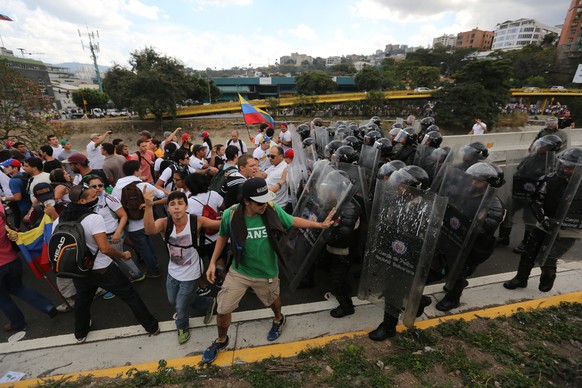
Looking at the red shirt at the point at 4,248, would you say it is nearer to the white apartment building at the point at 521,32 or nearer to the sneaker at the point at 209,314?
the sneaker at the point at 209,314

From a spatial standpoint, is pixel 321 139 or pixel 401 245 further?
pixel 321 139

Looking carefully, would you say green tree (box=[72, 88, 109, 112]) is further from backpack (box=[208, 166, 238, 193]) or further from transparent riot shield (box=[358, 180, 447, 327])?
transparent riot shield (box=[358, 180, 447, 327])

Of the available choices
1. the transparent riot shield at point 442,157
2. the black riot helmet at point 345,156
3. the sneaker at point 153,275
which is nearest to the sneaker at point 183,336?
the sneaker at point 153,275

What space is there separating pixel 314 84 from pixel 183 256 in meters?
59.1

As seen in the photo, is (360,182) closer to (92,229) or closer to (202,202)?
(202,202)

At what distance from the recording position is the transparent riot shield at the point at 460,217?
282 cm

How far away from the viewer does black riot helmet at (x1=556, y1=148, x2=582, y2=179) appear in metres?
3.19

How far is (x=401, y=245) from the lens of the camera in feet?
8.83

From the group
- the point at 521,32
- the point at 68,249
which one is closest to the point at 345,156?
the point at 68,249

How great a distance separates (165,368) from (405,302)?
2.50m

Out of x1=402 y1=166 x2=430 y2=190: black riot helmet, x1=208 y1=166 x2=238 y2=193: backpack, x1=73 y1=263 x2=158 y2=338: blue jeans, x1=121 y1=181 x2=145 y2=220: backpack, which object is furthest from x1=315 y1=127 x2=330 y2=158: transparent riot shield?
x1=73 y1=263 x2=158 y2=338: blue jeans

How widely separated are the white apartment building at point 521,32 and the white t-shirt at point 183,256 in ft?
482

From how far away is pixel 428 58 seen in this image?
87500 millimetres

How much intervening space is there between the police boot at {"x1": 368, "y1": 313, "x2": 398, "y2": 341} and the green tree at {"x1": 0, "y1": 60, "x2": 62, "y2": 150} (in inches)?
480
